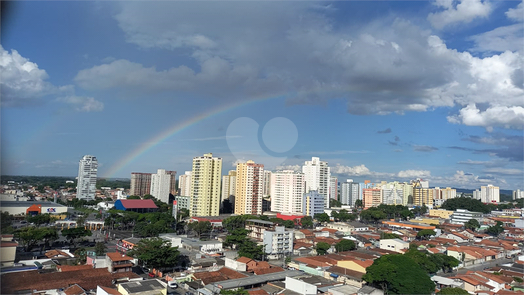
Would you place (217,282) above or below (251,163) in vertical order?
below

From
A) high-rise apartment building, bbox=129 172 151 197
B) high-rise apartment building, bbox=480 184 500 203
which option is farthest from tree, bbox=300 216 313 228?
high-rise apartment building, bbox=480 184 500 203

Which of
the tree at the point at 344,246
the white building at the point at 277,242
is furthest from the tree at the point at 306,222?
the white building at the point at 277,242

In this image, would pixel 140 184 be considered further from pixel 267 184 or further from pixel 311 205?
pixel 311 205

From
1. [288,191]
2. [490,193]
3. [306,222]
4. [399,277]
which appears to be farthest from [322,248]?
A: [490,193]

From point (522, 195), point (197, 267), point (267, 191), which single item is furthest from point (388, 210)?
point (522, 195)

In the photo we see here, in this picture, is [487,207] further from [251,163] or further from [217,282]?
[217,282]

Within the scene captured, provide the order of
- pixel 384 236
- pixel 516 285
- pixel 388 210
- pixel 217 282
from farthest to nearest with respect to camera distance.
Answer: pixel 388 210
pixel 384 236
pixel 516 285
pixel 217 282
